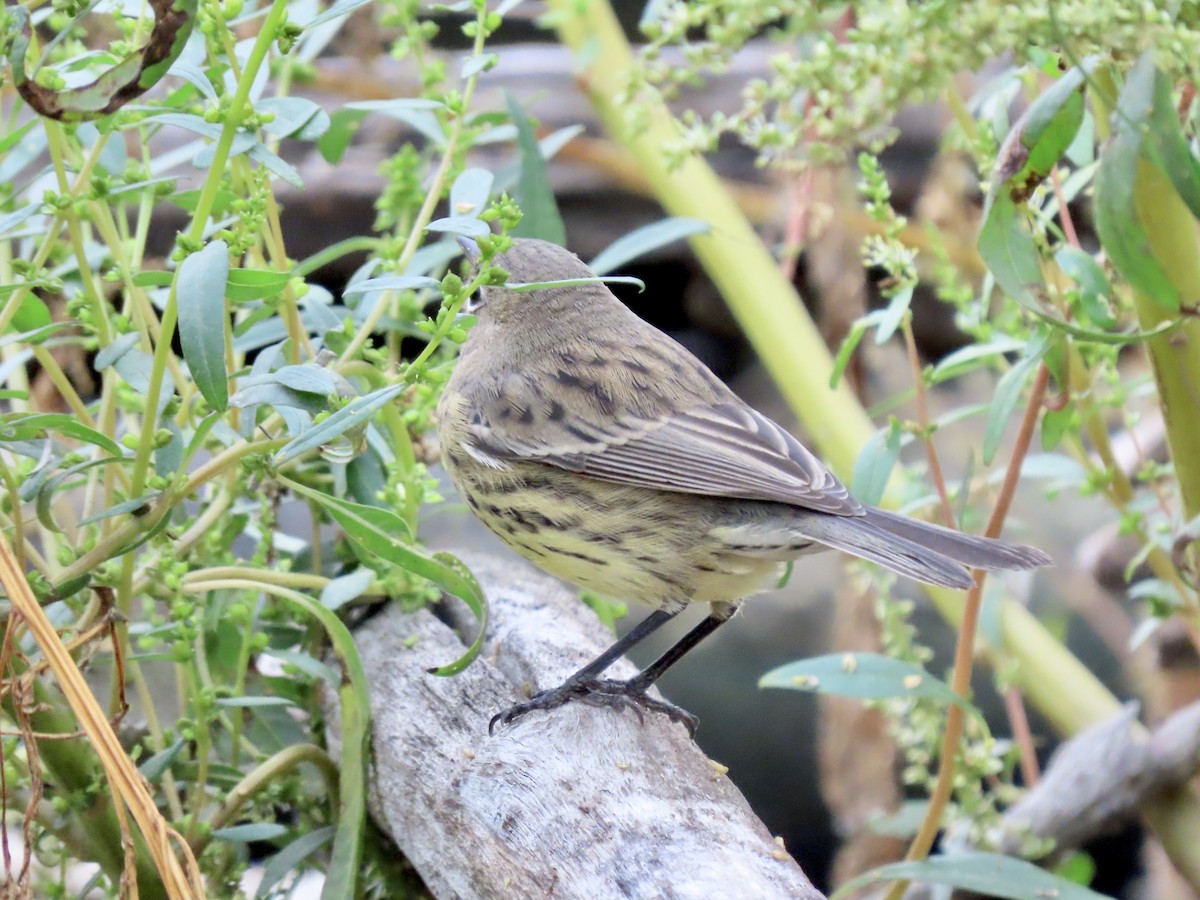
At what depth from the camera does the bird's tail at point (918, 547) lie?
1.66m

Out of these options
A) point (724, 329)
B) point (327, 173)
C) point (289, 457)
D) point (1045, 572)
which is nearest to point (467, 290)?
point (289, 457)

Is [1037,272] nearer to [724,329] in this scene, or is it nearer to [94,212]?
[94,212]

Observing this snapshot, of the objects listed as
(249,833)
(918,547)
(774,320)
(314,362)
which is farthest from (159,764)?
(774,320)

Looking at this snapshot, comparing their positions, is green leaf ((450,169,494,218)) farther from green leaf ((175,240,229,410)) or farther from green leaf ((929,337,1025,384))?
green leaf ((929,337,1025,384))

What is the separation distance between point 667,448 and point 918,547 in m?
0.45

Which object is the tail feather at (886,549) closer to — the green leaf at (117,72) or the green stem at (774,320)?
the green stem at (774,320)

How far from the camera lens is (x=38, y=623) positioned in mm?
1214

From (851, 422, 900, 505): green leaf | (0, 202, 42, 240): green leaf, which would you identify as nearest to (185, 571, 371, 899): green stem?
(0, 202, 42, 240): green leaf

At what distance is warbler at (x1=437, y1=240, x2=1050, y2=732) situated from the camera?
6.03 feet

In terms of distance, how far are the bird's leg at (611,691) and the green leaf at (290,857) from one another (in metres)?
0.30

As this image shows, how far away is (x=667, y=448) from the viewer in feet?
6.48

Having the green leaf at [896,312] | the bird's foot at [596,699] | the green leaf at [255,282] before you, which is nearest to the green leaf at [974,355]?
the green leaf at [896,312]

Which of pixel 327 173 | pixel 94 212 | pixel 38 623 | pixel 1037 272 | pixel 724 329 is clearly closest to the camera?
pixel 38 623

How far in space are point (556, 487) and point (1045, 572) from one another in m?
3.10
